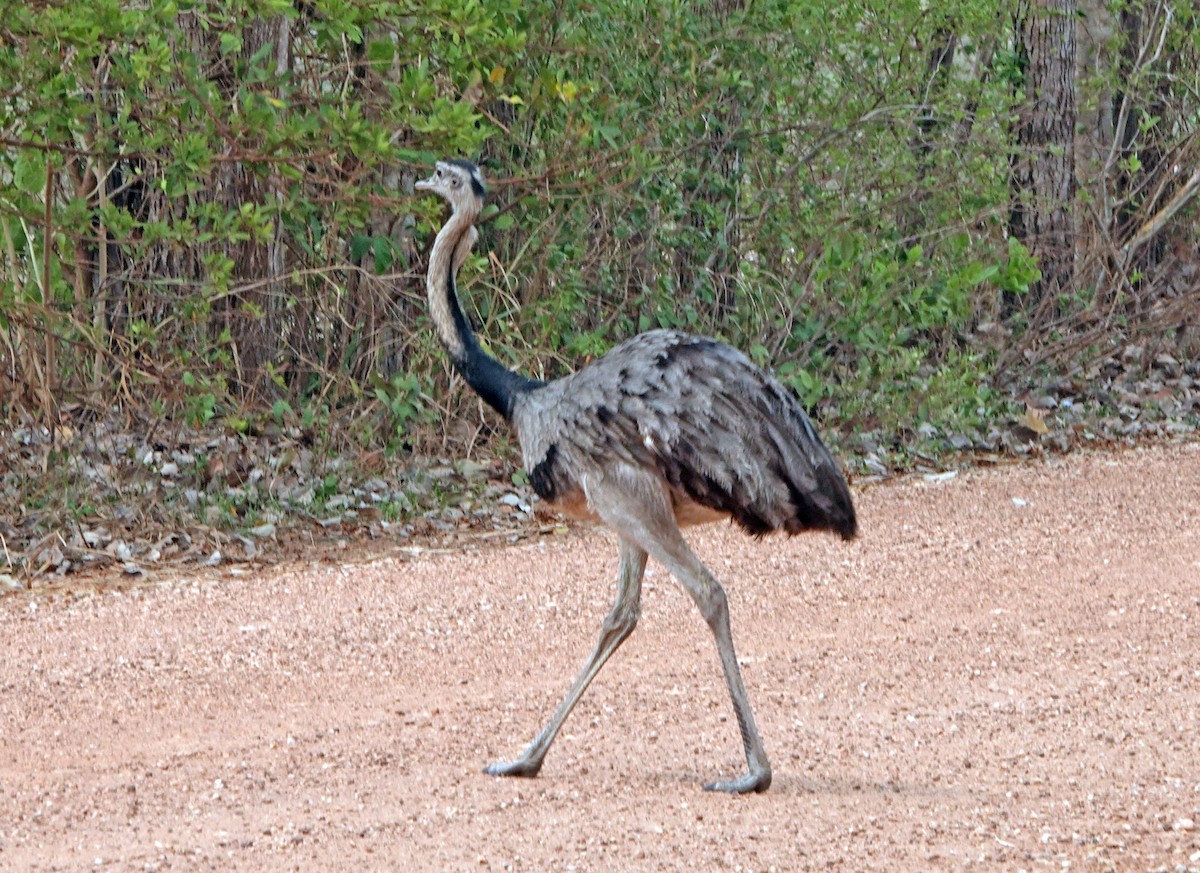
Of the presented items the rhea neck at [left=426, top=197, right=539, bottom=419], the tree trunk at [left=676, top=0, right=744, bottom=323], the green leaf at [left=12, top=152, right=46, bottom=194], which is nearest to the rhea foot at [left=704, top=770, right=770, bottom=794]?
the rhea neck at [left=426, top=197, right=539, bottom=419]

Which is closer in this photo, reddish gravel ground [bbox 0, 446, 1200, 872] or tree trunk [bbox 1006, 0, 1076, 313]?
reddish gravel ground [bbox 0, 446, 1200, 872]

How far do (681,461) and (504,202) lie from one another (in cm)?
523

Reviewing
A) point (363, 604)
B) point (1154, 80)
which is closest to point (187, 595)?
point (363, 604)

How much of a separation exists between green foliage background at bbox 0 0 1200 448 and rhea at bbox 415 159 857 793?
9.43ft

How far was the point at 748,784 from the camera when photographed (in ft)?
15.6

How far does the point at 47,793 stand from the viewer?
484 cm

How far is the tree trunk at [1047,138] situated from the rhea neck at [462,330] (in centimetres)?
753

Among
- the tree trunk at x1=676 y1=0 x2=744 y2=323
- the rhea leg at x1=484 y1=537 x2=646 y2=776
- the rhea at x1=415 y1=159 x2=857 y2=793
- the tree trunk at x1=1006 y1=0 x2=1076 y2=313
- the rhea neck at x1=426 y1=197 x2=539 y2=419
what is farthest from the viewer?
the tree trunk at x1=1006 y1=0 x2=1076 y2=313

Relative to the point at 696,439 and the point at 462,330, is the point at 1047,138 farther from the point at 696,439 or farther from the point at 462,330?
the point at 696,439

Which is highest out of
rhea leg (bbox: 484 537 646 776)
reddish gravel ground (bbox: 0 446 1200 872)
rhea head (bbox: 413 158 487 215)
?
rhea head (bbox: 413 158 487 215)

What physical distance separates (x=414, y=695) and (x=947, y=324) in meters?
6.44

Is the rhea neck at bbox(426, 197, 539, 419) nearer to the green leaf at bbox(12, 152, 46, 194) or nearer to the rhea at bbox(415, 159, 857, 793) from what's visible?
the rhea at bbox(415, 159, 857, 793)

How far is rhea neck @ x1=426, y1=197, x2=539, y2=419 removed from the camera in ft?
17.3

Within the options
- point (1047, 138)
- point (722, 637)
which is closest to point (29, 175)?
point (722, 637)
